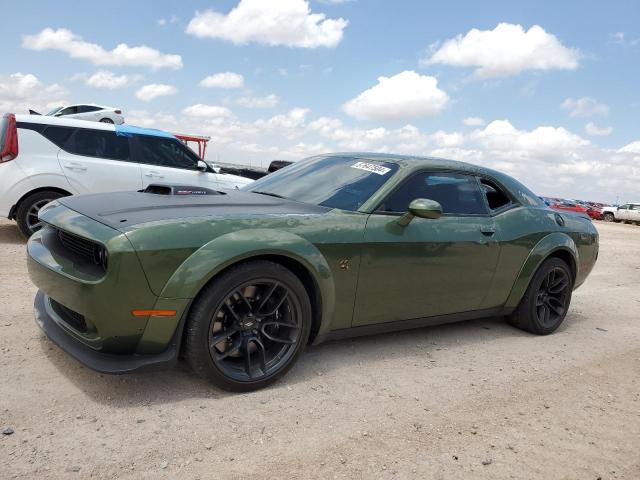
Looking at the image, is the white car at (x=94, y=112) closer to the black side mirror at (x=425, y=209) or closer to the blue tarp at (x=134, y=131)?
the blue tarp at (x=134, y=131)

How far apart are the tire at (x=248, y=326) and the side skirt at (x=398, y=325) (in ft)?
0.96

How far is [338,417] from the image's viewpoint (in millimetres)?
2879

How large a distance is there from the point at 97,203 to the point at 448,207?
8.06ft

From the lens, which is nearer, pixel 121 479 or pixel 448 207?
pixel 121 479

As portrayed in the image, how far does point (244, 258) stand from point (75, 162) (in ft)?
17.2

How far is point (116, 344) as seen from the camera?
2678mm

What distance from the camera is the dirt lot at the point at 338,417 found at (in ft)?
7.77

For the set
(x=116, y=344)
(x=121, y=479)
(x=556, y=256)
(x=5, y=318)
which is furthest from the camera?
(x=556, y=256)

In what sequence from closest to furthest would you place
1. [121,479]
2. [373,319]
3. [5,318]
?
[121,479]
[373,319]
[5,318]

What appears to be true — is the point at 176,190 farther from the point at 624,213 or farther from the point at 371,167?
the point at 624,213

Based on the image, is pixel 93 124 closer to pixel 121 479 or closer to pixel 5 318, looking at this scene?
pixel 5 318

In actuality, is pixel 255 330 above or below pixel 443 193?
below

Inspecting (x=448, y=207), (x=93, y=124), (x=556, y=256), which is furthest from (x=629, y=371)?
(x=93, y=124)

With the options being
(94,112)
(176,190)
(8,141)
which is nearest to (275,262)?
(176,190)
